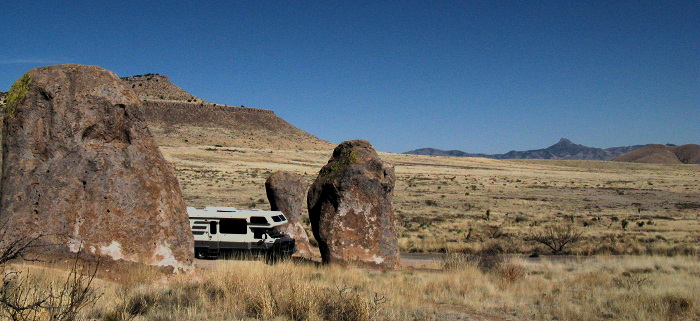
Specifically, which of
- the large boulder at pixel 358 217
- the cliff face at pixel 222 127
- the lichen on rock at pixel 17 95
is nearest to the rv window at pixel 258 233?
the large boulder at pixel 358 217

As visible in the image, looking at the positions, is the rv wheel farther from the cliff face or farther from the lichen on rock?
the cliff face

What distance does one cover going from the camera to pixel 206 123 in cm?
12294

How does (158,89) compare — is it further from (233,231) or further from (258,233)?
(258,233)

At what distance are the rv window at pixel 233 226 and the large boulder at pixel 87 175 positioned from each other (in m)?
8.70

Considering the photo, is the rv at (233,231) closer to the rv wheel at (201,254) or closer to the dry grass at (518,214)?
the rv wheel at (201,254)

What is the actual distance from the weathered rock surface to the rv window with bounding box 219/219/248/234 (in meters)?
1.67

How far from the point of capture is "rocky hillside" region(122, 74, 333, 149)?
359 feet

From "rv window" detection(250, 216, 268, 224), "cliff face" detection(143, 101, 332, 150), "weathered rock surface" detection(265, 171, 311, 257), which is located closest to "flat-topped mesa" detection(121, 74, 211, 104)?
"cliff face" detection(143, 101, 332, 150)

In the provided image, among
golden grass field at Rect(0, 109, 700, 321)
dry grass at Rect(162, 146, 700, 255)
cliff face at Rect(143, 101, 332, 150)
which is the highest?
cliff face at Rect(143, 101, 332, 150)

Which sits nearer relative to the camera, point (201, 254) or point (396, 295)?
point (396, 295)

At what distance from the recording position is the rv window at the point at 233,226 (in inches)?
680

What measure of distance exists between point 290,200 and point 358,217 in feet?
20.0

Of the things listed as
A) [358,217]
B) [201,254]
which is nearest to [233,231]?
[201,254]

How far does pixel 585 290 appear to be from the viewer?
1043 cm
